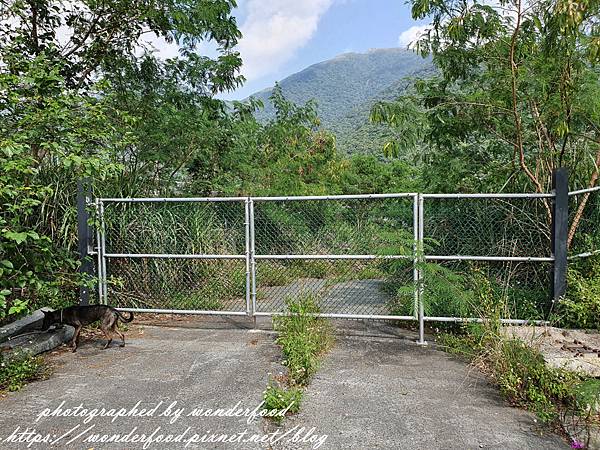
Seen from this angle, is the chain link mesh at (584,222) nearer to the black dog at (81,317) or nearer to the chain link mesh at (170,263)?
the chain link mesh at (170,263)

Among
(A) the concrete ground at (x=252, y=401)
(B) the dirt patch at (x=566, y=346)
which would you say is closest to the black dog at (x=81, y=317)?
(A) the concrete ground at (x=252, y=401)

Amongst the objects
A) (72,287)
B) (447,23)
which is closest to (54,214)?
(72,287)

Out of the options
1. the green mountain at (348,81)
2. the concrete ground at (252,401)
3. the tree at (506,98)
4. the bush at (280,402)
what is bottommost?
Result: the concrete ground at (252,401)

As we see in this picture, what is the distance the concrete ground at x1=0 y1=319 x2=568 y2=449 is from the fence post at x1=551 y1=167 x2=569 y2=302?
60.4 inches

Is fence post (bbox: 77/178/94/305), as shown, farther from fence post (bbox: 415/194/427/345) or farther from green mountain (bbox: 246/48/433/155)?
green mountain (bbox: 246/48/433/155)

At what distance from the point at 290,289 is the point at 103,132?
11.1ft

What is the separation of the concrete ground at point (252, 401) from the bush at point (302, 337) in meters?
0.13

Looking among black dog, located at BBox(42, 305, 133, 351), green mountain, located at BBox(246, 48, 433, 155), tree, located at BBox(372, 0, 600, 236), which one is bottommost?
black dog, located at BBox(42, 305, 133, 351)

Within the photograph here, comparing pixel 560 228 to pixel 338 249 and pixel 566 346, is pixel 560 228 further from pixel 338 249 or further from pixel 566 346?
pixel 338 249

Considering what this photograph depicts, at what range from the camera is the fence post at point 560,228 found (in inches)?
195

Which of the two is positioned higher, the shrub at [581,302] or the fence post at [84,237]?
the fence post at [84,237]

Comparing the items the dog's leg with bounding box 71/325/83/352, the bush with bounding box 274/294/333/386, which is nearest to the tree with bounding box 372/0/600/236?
the bush with bounding box 274/294/333/386

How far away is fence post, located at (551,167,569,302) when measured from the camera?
16.3 ft

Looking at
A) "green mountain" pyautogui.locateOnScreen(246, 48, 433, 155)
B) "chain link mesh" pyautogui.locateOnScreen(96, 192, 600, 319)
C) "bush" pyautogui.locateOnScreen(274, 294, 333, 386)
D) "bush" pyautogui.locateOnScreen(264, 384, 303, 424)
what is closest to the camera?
"bush" pyautogui.locateOnScreen(264, 384, 303, 424)
